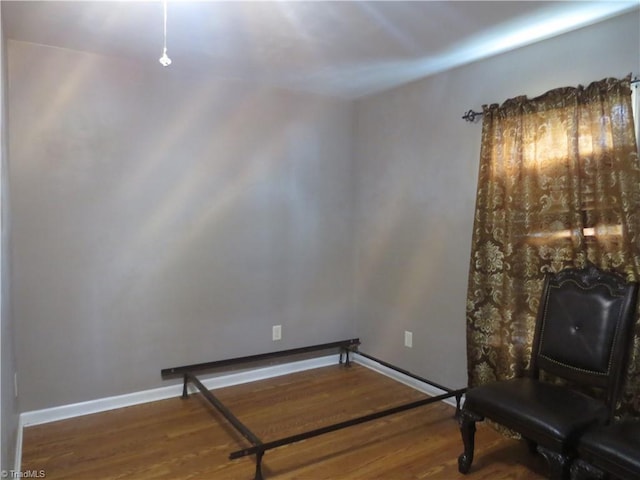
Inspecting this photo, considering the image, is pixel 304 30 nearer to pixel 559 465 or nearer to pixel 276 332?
pixel 276 332

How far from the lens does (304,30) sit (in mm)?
2434

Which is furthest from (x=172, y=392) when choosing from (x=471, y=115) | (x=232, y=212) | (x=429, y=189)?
(x=471, y=115)

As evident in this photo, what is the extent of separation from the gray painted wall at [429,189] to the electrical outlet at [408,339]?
49 mm

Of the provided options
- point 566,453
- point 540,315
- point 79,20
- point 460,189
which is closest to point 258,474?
point 566,453

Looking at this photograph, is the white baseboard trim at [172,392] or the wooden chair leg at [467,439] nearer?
the wooden chair leg at [467,439]

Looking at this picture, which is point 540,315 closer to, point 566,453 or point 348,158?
point 566,453

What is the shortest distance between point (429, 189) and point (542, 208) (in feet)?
2.99

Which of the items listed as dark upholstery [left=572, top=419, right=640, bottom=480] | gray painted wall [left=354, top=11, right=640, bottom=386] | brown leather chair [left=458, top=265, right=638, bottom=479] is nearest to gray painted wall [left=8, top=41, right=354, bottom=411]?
gray painted wall [left=354, top=11, right=640, bottom=386]

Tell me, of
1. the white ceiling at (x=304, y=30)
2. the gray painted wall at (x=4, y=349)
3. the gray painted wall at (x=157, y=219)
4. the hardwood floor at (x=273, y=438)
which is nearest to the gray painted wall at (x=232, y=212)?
the gray painted wall at (x=157, y=219)

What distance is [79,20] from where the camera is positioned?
2.34 metres

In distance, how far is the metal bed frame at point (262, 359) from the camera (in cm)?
217

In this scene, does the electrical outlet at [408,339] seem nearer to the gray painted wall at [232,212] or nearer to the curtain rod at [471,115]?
the gray painted wall at [232,212]

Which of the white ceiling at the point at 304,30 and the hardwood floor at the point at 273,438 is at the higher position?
the white ceiling at the point at 304,30

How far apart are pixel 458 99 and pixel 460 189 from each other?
0.63 m
